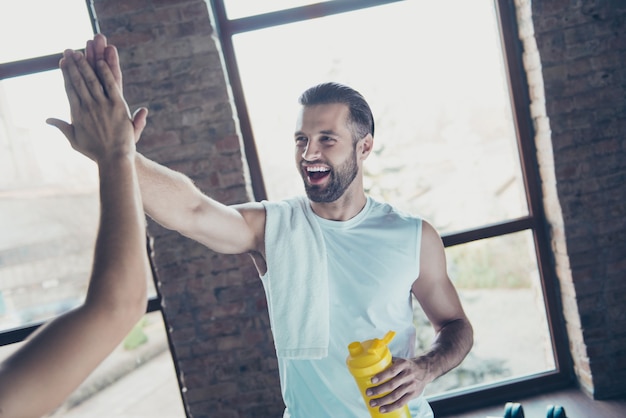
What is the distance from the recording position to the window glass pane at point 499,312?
2.72m

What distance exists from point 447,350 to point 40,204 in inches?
78.0

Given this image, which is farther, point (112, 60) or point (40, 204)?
point (40, 204)

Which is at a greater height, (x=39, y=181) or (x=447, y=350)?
(x=39, y=181)

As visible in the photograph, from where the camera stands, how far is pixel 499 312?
9.09 ft

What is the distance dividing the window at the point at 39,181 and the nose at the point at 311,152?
4.08 ft

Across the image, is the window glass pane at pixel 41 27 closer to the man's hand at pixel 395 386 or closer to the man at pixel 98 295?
the man at pixel 98 295

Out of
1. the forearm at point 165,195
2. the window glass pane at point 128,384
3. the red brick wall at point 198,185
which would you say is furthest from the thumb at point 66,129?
the window glass pane at point 128,384

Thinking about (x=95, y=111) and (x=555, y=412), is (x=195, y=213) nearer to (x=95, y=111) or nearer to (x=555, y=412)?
(x=95, y=111)

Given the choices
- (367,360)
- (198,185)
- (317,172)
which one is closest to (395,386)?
(367,360)

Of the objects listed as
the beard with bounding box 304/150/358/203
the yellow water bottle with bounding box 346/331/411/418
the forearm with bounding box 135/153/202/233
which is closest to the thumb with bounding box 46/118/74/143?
the forearm with bounding box 135/153/202/233

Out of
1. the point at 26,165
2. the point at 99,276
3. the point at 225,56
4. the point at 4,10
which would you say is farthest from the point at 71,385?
the point at 4,10

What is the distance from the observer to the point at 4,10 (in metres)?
2.53

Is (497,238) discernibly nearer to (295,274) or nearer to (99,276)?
(295,274)

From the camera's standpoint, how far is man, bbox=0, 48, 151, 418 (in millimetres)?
602
